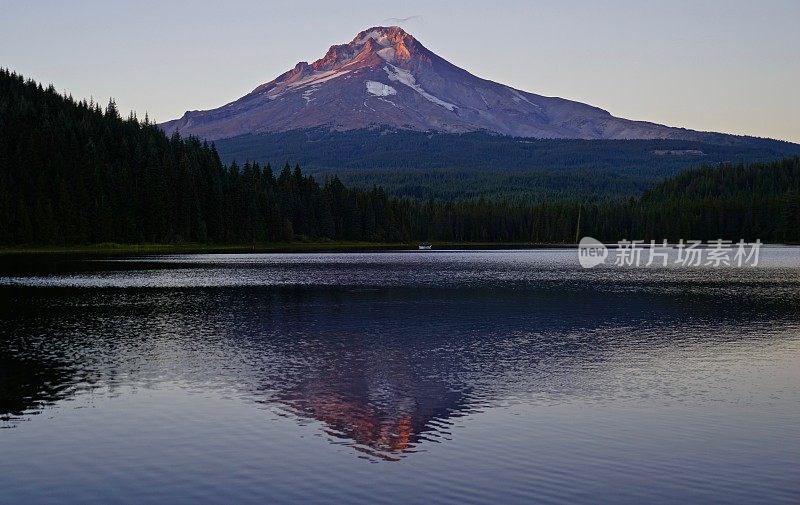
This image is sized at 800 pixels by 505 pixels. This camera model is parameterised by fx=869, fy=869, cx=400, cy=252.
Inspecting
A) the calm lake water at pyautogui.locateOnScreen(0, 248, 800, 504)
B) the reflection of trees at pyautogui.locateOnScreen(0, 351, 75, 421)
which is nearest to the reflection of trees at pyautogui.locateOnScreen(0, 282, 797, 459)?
the reflection of trees at pyautogui.locateOnScreen(0, 351, 75, 421)

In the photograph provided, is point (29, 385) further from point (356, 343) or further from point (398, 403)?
Result: point (356, 343)

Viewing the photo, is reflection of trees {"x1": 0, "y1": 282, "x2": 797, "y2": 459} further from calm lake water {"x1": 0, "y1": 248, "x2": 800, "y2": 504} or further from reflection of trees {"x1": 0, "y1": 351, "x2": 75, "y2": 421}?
calm lake water {"x1": 0, "y1": 248, "x2": 800, "y2": 504}

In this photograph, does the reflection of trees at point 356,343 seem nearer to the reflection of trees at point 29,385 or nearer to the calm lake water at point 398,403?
the reflection of trees at point 29,385

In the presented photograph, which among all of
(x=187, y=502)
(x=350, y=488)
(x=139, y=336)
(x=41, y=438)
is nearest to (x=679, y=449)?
(x=350, y=488)

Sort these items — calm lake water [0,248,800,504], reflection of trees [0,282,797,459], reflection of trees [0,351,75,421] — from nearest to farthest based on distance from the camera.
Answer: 1. calm lake water [0,248,800,504]
2. reflection of trees [0,351,75,421]
3. reflection of trees [0,282,797,459]

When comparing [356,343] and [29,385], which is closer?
[29,385]

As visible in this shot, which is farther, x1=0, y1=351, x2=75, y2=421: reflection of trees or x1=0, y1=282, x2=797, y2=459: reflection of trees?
x1=0, y1=282, x2=797, y2=459: reflection of trees

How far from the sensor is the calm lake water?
67.9ft

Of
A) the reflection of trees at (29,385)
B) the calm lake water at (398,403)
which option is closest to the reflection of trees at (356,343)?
the reflection of trees at (29,385)

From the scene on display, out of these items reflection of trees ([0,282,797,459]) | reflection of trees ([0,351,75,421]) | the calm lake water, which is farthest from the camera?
reflection of trees ([0,282,797,459])

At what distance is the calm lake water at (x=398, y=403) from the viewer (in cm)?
2070

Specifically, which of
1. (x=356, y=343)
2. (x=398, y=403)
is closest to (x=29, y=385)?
(x=398, y=403)

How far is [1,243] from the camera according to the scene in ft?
490

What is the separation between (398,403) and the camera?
1179 inches
